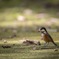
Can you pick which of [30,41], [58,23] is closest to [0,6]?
[58,23]

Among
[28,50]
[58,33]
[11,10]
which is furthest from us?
[11,10]

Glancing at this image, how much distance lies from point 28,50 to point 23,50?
8cm

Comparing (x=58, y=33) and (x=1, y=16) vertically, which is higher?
(x=1, y=16)

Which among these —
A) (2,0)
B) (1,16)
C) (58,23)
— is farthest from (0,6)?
(58,23)

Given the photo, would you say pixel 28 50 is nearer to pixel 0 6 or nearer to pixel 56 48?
pixel 56 48

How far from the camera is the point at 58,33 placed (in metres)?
8.76

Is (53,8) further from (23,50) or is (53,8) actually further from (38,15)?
(23,50)

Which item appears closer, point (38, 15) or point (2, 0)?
point (38, 15)

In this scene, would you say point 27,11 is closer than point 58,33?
No

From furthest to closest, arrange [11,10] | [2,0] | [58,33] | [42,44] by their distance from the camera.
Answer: [2,0]
[11,10]
[58,33]
[42,44]

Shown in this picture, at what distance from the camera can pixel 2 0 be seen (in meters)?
16.1

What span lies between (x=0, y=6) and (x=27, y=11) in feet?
6.88

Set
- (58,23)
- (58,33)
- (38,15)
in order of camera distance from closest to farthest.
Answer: (58,33)
(58,23)
(38,15)

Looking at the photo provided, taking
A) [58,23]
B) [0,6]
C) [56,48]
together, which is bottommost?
[56,48]
